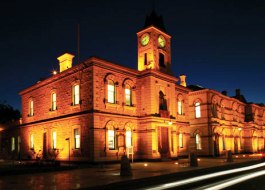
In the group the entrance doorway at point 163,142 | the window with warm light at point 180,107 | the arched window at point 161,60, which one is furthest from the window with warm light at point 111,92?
the window with warm light at point 180,107

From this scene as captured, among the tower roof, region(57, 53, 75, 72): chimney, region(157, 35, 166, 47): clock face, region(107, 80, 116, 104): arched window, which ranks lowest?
region(107, 80, 116, 104): arched window

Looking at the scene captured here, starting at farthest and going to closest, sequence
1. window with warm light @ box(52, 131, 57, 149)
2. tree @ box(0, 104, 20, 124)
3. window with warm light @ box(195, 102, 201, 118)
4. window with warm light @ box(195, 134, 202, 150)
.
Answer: tree @ box(0, 104, 20, 124)
window with warm light @ box(195, 102, 201, 118)
window with warm light @ box(195, 134, 202, 150)
window with warm light @ box(52, 131, 57, 149)

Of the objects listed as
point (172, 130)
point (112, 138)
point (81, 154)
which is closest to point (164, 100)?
point (172, 130)

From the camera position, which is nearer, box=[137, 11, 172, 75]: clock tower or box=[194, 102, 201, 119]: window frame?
box=[137, 11, 172, 75]: clock tower

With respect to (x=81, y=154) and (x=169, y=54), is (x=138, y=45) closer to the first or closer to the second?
(x=169, y=54)

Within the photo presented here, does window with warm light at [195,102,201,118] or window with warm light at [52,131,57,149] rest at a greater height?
window with warm light at [195,102,201,118]

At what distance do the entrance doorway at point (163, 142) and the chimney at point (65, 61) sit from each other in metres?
11.9

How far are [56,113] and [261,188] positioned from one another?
22789 mm

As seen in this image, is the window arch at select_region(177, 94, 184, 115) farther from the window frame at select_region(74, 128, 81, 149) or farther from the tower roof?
the window frame at select_region(74, 128, 81, 149)

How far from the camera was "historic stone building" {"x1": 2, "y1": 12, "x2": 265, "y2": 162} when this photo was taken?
25719 millimetres

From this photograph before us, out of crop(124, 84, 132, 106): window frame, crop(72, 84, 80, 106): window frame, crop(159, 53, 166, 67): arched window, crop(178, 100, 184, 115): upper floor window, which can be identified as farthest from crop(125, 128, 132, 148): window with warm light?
crop(178, 100, 184, 115): upper floor window

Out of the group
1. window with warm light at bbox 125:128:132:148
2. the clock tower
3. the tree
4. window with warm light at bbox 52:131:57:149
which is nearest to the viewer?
window with warm light at bbox 125:128:132:148

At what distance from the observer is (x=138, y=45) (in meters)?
32.5

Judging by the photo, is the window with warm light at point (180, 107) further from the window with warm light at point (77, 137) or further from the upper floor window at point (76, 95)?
the window with warm light at point (77, 137)
